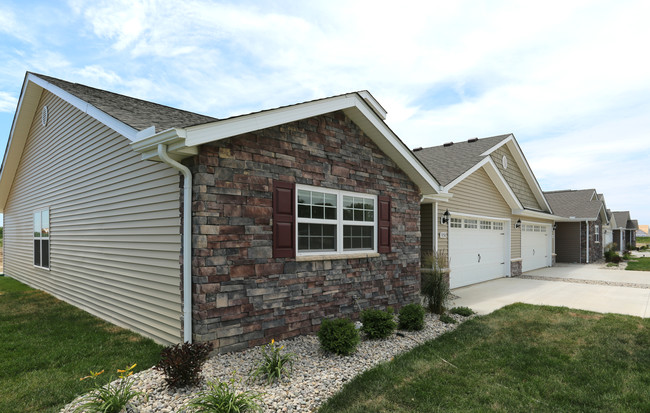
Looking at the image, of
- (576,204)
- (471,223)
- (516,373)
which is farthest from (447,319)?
(576,204)

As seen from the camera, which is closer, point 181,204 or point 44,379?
point 44,379

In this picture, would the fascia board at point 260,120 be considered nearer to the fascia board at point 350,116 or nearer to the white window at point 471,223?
the fascia board at point 350,116

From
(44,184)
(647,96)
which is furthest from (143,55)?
(647,96)

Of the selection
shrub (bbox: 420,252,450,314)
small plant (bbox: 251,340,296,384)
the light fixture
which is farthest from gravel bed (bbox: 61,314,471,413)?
the light fixture

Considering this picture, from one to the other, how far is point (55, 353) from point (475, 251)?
1099cm

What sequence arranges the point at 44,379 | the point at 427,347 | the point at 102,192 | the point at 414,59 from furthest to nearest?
the point at 414,59 < the point at 102,192 < the point at 427,347 < the point at 44,379

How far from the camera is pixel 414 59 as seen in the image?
8617 mm

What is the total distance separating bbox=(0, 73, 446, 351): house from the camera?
4.67 meters

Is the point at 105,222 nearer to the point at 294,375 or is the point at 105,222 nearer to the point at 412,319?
the point at 294,375

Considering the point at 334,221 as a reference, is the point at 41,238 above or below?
below

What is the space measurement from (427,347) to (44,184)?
35.9ft

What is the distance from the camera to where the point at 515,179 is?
15.8 m

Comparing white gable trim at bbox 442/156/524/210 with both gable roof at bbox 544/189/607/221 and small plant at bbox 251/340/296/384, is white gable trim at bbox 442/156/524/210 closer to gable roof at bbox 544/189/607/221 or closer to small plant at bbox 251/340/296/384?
small plant at bbox 251/340/296/384

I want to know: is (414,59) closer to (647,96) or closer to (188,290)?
(647,96)
